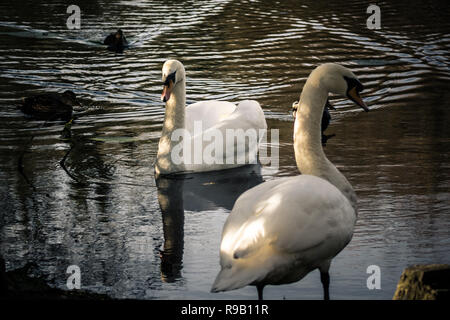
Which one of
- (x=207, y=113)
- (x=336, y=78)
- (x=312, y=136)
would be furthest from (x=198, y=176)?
(x=336, y=78)

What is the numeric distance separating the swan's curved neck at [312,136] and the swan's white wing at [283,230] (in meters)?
0.66

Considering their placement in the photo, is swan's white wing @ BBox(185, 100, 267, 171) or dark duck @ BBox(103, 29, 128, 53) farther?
dark duck @ BBox(103, 29, 128, 53)

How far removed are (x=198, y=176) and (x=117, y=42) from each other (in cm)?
943

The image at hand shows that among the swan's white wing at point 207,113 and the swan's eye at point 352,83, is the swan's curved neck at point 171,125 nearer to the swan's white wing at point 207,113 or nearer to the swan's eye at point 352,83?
the swan's white wing at point 207,113

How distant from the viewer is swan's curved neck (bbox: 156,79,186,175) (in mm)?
8570

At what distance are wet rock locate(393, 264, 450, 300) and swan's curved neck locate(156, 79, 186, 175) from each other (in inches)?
186

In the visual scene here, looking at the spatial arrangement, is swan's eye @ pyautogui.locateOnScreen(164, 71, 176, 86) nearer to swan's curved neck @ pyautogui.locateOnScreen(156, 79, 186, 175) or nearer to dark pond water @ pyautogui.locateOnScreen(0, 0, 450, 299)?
swan's curved neck @ pyautogui.locateOnScreen(156, 79, 186, 175)

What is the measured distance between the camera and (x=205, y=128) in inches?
358

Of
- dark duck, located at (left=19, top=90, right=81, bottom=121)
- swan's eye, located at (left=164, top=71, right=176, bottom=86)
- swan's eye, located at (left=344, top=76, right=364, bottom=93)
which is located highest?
swan's eye, located at (left=344, top=76, right=364, bottom=93)

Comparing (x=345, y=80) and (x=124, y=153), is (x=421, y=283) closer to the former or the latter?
(x=345, y=80)

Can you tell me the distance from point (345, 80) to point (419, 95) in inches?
253

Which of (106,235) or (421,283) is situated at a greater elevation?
(421,283)

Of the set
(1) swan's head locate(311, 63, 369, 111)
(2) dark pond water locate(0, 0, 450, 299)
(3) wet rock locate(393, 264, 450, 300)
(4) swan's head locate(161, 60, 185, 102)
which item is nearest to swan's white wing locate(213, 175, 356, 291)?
(2) dark pond water locate(0, 0, 450, 299)

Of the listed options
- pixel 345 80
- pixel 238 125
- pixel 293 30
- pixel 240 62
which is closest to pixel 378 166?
pixel 238 125
